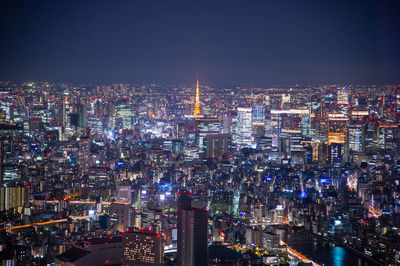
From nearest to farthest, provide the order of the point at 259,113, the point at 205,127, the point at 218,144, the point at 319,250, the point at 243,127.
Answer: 1. the point at 319,250
2. the point at 218,144
3. the point at 205,127
4. the point at 243,127
5. the point at 259,113

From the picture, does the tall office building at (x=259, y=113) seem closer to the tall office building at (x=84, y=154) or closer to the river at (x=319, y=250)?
the tall office building at (x=84, y=154)

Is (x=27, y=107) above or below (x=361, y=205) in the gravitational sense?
above

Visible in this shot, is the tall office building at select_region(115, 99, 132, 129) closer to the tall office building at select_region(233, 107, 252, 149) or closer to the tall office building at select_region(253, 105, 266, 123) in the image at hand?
the tall office building at select_region(233, 107, 252, 149)

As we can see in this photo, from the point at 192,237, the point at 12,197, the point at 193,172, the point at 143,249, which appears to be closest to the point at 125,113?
the point at 193,172

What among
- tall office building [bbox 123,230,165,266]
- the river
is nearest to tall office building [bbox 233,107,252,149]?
the river

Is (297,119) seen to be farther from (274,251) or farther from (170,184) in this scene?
(274,251)

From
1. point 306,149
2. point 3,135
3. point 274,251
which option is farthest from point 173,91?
point 274,251

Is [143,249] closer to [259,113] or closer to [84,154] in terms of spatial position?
[84,154]
